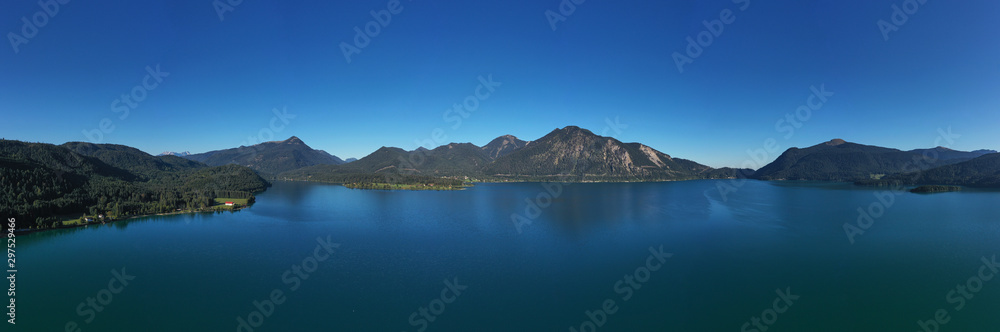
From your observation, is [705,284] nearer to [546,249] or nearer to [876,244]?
[546,249]

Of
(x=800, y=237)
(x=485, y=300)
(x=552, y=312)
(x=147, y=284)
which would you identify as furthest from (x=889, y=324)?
(x=147, y=284)

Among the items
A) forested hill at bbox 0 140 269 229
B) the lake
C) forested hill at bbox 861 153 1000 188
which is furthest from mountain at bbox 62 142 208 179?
forested hill at bbox 861 153 1000 188

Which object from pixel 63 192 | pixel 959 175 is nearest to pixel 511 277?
pixel 63 192

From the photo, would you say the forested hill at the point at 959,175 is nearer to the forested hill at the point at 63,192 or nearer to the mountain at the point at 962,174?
the mountain at the point at 962,174

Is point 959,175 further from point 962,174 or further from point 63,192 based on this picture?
point 63,192

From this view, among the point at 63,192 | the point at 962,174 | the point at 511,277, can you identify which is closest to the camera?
the point at 511,277

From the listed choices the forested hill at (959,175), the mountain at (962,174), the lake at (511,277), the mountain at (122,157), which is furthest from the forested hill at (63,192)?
the mountain at (962,174)
